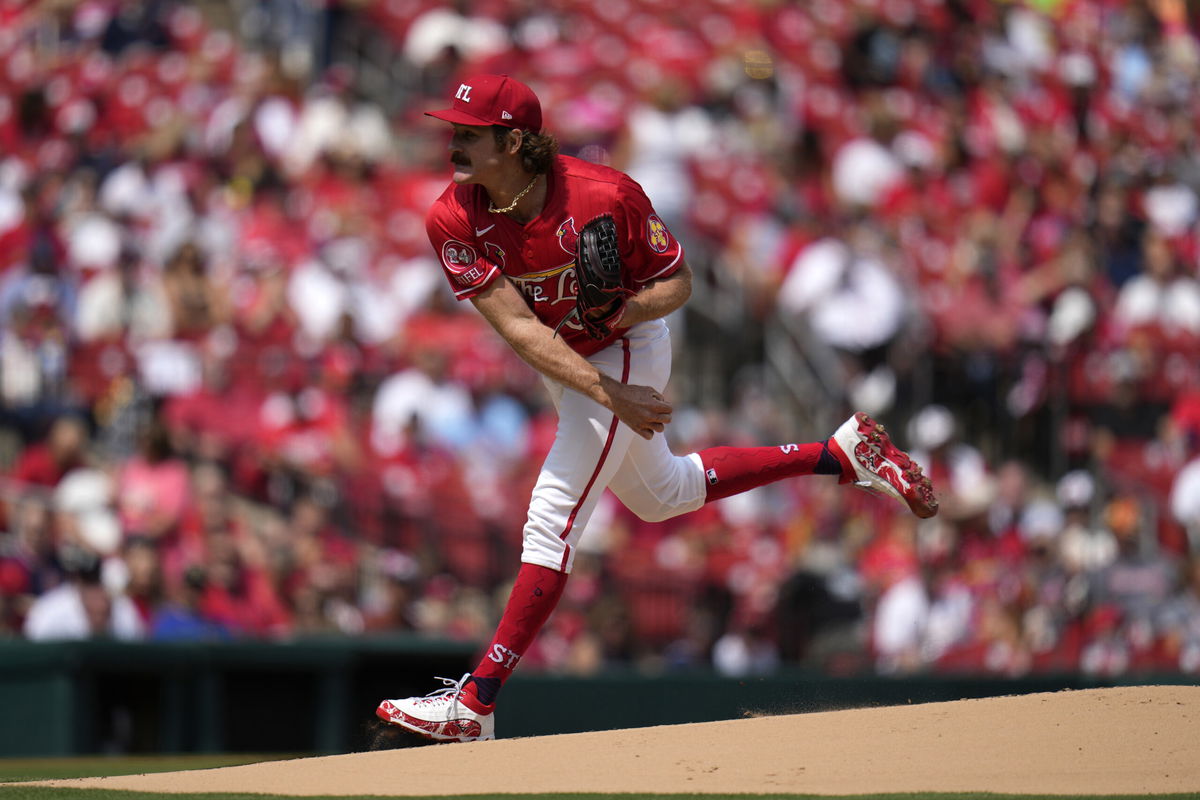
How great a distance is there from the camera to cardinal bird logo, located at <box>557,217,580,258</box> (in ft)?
16.7

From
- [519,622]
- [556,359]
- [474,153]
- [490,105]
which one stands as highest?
[490,105]

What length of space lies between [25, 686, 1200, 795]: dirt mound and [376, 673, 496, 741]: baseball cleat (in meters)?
0.12

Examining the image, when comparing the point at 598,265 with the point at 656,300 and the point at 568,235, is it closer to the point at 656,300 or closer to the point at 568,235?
the point at 568,235

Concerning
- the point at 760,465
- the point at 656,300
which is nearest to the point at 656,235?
the point at 656,300

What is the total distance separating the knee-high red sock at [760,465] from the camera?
5.65 metres

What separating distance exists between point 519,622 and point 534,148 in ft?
4.82

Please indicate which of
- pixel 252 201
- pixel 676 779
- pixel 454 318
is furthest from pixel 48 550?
pixel 676 779

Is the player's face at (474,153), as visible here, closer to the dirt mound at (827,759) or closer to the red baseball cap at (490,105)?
the red baseball cap at (490,105)

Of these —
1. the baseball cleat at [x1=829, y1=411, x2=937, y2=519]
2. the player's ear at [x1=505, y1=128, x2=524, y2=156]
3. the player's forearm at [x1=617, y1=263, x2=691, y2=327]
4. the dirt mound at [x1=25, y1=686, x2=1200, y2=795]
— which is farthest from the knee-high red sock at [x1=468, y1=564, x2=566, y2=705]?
the player's ear at [x1=505, y1=128, x2=524, y2=156]

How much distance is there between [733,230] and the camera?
11.0 m

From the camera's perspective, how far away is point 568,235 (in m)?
5.09

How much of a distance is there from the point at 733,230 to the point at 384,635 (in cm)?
391

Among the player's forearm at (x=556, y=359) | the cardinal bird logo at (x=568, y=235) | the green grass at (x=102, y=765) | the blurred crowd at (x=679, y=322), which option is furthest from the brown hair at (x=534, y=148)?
the green grass at (x=102, y=765)

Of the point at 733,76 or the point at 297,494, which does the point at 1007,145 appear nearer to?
the point at 733,76
